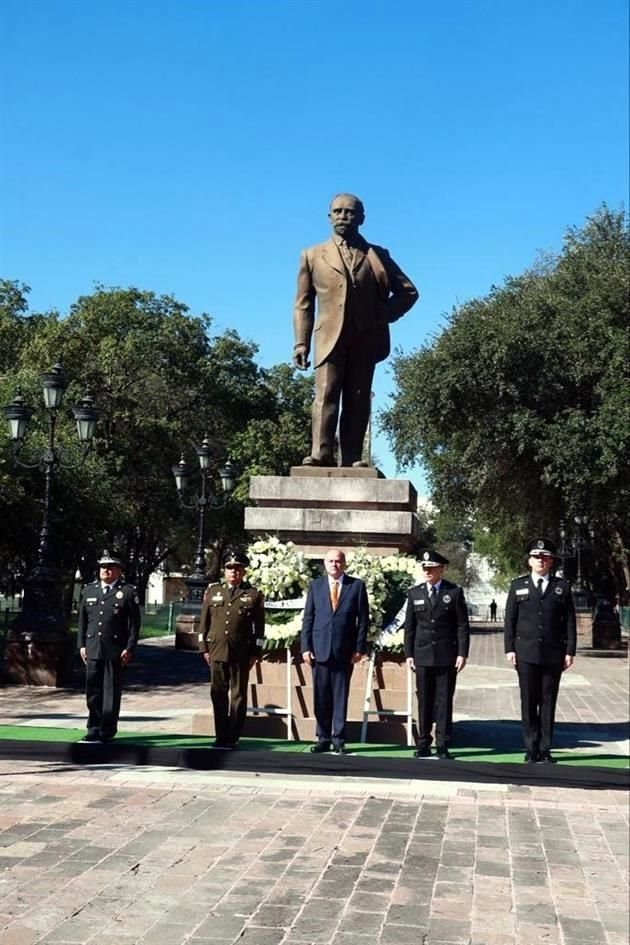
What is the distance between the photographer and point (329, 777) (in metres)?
8.12

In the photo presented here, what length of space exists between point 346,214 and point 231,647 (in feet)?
15.1

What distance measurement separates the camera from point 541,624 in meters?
8.71

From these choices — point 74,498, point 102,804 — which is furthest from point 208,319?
point 102,804

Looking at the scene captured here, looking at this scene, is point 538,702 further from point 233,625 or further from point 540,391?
point 540,391

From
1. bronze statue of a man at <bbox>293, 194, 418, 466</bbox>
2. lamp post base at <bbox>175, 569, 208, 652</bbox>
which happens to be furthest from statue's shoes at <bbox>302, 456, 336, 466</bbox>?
lamp post base at <bbox>175, 569, 208, 652</bbox>

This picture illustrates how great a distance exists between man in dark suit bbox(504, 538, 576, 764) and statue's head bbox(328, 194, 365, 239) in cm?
394

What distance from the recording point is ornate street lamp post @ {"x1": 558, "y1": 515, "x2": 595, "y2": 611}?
3086 centimetres

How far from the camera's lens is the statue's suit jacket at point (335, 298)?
1052cm

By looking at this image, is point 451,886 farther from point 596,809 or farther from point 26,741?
point 26,741

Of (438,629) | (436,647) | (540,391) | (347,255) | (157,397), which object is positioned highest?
(157,397)

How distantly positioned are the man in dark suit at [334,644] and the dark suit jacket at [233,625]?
467mm

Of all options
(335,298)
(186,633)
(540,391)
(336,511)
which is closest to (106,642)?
(336,511)

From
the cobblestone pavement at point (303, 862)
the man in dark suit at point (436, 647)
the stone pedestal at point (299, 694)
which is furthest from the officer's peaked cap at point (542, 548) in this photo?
the cobblestone pavement at point (303, 862)

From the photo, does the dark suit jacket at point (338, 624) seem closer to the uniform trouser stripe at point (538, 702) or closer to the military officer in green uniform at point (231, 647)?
the military officer in green uniform at point (231, 647)
